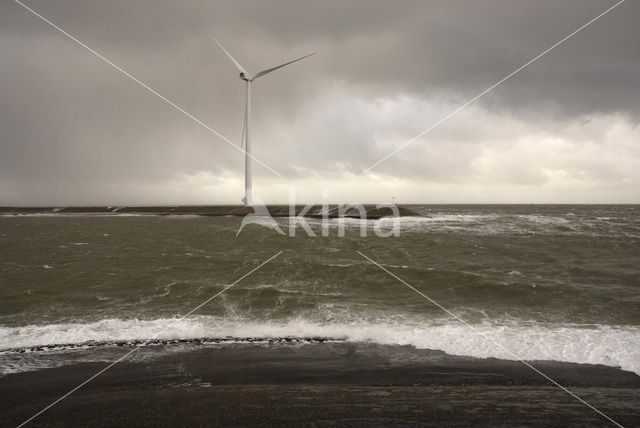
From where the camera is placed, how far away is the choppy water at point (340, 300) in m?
10.6

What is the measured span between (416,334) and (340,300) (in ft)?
16.2

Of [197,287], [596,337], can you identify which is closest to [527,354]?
[596,337]

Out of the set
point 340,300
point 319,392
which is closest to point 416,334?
point 340,300

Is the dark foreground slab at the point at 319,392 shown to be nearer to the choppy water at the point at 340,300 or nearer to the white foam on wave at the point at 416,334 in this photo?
the white foam on wave at the point at 416,334

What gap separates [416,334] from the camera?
10.9m

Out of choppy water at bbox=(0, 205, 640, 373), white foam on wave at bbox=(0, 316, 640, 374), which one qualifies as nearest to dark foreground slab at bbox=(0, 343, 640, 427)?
white foam on wave at bbox=(0, 316, 640, 374)

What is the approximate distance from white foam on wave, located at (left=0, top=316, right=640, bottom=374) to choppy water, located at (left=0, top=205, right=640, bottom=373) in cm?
4

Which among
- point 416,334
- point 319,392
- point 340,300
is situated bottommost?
point 340,300

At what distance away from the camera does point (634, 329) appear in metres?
11.3

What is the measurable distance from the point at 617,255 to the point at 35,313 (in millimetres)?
35814

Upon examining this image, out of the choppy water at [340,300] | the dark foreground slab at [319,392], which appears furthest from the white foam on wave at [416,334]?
the dark foreground slab at [319,392]

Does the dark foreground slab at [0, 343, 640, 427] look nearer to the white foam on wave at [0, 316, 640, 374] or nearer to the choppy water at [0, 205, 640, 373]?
the white foam on wave at [0, 316, 640, 374]

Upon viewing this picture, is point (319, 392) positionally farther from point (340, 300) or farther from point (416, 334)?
point (340, 300)

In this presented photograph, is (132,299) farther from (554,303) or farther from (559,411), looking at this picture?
(554,303)
